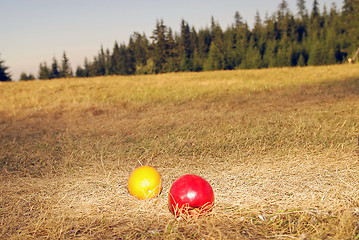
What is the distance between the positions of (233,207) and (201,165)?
2.11 metres

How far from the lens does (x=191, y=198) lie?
12.6 ft

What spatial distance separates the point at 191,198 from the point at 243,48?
67730 millimetres

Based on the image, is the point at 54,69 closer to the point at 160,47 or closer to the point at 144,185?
the point at 160,47

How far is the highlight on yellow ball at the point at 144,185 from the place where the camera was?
182 inches

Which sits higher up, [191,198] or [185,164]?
[191,198]

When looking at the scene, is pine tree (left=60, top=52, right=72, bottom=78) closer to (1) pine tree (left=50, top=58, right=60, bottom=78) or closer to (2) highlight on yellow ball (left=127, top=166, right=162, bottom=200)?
(1) pine tree (left=50, top=58, right=60, bottom=78)

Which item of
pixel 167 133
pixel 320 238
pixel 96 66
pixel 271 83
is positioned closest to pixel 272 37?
pixel 96 66

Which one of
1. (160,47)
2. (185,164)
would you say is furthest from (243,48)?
(185,164)

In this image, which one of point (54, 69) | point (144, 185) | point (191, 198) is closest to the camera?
point (191, 198)

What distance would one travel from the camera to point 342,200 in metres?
4.03

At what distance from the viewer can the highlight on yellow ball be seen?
4617 mm

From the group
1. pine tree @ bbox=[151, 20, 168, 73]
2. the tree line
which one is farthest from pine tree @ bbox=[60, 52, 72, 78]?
pine tree @ bbox=[151, 20, 168, 73]

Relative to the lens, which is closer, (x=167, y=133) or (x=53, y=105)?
(x=167, y=133)

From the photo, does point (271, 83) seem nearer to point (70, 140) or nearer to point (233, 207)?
point (70, 140)
